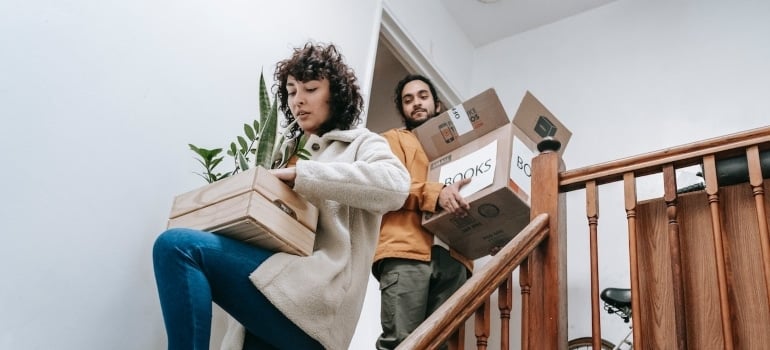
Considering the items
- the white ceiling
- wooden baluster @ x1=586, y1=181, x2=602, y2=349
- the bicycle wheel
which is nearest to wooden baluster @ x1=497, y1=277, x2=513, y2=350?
wooden baluster @ x1=586, y1=181, x2=602, y2=349

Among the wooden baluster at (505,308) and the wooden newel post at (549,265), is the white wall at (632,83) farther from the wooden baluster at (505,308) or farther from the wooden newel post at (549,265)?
the wooden baluster at (505,308)

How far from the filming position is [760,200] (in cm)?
154

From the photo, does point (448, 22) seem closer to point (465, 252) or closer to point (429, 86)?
point (429, 86)

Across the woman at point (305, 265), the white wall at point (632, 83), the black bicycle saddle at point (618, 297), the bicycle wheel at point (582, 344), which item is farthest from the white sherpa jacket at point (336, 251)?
the white wall at point (632, 83)

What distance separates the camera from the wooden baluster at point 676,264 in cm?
156

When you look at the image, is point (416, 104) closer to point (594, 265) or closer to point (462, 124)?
point (462, 124)

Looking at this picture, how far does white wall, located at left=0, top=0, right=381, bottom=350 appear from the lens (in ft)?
5.36

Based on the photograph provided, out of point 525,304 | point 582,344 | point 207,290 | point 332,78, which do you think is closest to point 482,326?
point 525,304

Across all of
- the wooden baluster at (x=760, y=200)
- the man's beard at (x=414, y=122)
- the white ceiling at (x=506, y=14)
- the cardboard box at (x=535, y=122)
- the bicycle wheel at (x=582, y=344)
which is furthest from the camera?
the white ceiling at (x=506, y=14)

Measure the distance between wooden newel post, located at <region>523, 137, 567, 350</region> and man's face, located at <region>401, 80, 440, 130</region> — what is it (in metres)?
0.71

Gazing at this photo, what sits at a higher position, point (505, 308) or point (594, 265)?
point (594, 265)

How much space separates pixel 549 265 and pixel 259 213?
0.84 metres

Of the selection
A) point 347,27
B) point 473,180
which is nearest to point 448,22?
point 347,27

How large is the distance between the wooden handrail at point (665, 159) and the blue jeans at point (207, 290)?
905 mm
